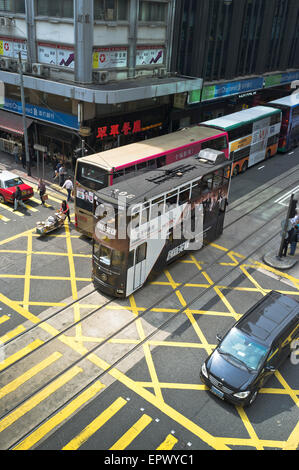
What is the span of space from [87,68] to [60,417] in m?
20.6


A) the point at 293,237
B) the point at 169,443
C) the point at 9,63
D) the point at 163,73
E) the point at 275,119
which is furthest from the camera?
the point at 275,119

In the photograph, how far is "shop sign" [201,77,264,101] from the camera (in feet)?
113

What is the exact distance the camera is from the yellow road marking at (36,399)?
11078mm

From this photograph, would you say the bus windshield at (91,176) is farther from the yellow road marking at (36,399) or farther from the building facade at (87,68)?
the yellow road marking at (36,399)

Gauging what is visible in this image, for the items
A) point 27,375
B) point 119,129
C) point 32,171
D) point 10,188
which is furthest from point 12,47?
point 27,375

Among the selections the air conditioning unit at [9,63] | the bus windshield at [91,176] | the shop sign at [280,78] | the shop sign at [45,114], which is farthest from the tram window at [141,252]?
the shop sign at [280,78]

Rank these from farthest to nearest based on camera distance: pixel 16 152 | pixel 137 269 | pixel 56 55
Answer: pixel 16 152 → pixel 56 55 → pixel 137 269

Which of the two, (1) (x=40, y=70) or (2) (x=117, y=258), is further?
(1) (x=40, y=70)

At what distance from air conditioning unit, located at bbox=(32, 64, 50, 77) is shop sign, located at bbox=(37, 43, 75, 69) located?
0.47 meters

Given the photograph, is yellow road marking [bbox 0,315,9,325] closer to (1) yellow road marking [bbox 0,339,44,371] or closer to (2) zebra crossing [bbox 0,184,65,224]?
(1) yellow road marking [bbox 0,339,44,371]

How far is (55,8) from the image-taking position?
80.8ft

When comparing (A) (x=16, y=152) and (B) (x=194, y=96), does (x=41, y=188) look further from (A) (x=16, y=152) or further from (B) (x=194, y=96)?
(B) (x=194, y=96)

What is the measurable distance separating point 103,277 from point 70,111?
15538mm

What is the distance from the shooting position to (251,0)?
119 ft
